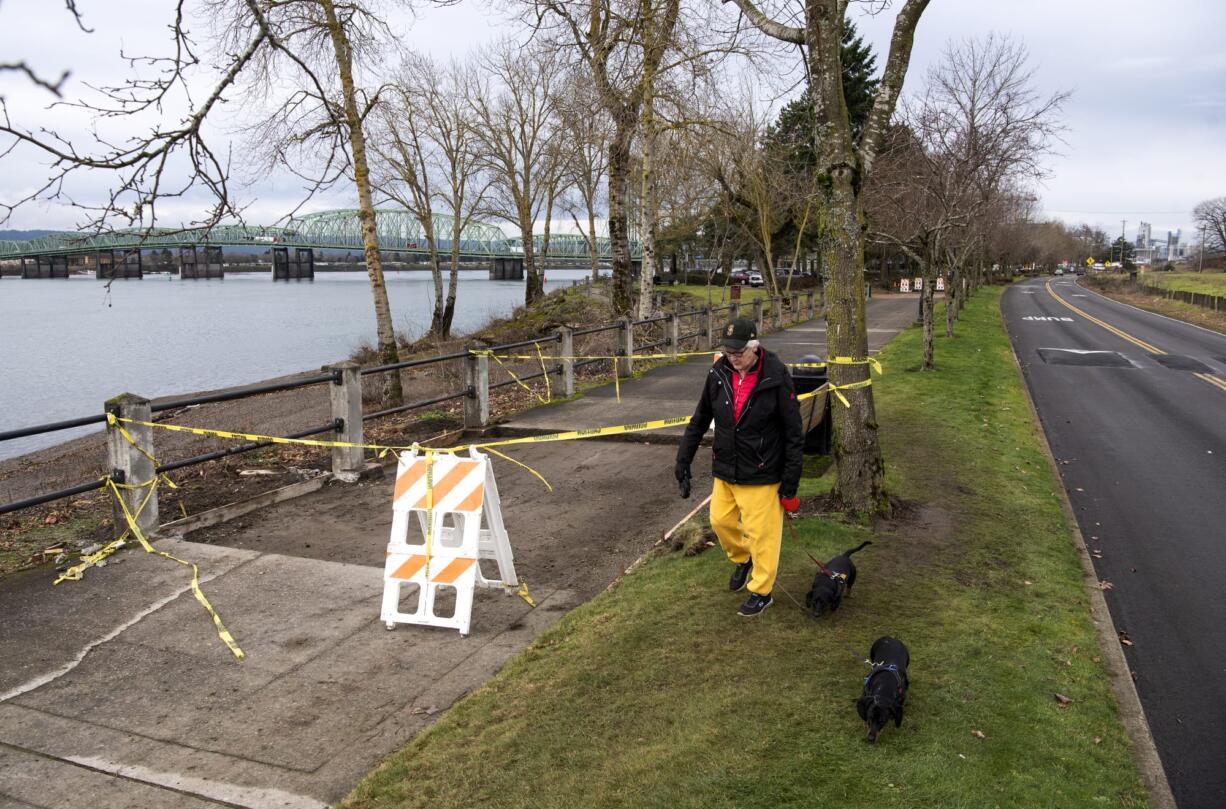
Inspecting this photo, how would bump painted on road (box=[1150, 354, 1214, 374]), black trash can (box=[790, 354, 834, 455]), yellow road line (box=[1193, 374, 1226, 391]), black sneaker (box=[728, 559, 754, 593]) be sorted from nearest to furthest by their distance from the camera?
black sneaker (box=[728, 559, 754, 593]), black trash can (box=[790, 354, 834, 455]), yellow road line (box=[1193, 374, 1226, 391]), bump painted on road (box=[1150, 354, 1214, 374])

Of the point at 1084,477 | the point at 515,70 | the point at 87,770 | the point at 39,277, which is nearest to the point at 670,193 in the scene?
the point at 515,70

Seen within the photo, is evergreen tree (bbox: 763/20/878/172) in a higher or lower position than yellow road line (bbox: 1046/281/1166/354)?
higher

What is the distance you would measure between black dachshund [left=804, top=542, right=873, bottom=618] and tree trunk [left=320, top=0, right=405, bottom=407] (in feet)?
36.4

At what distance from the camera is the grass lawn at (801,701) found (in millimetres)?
4016

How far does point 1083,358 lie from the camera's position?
2552 cm

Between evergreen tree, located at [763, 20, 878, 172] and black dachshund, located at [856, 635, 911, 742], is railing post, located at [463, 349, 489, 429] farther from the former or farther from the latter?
evergreen tree, located at [763, 20, 878, 172]

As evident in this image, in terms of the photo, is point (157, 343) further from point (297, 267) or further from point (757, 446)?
point (297, 267)

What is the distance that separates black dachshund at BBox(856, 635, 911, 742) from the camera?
4293 millimetres

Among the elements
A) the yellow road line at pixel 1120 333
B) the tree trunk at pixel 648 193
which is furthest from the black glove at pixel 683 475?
the yellow road line at pixel 1120 333

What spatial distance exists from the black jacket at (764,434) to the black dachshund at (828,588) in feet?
1.93

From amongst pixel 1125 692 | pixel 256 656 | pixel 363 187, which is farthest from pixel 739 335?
pixel 363 187

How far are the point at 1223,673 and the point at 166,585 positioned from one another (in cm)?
729

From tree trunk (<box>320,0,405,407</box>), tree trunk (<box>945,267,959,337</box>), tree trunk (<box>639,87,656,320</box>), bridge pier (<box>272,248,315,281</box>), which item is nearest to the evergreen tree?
tree trunk (<box>945,267,959,337</box>)

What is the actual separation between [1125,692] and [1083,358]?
23.0 m
